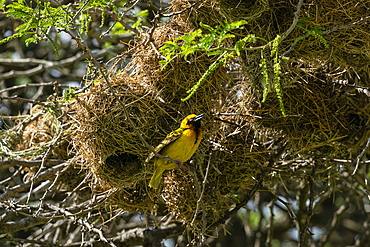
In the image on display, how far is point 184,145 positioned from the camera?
2854mm

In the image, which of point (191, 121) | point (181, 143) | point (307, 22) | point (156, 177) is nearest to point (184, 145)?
point (181, 143)

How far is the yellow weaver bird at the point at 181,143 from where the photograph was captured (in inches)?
111

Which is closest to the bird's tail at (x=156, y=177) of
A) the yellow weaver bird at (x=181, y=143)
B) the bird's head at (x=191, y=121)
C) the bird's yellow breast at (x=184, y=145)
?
the yellow weaver bird at (x=181, y=143)

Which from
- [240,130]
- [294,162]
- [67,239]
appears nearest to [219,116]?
[240,130]

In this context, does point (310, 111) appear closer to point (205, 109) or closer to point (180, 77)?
point (205, 109)

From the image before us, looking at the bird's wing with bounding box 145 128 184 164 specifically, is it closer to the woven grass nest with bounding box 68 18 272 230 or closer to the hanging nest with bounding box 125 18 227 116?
the woven grass nest with bounding box 68 18 272 230

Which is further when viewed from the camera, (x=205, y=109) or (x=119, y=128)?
(x=205, y=109)

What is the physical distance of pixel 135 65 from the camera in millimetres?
3277

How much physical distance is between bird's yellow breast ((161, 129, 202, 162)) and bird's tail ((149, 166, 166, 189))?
0.11 metres

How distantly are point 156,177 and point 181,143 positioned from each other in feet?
1.06

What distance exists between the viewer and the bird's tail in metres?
2.90


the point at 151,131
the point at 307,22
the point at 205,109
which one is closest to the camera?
the point at 307,22

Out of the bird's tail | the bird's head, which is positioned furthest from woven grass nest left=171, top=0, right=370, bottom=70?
the bird's tail

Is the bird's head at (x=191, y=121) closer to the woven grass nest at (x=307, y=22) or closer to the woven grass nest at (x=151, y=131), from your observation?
the woven grass nest at (x=151, y=131)
